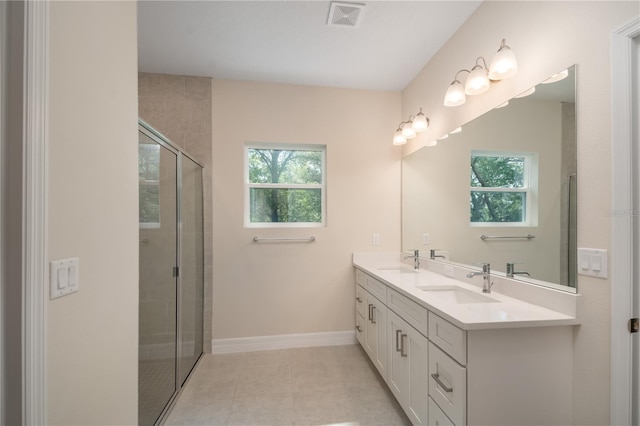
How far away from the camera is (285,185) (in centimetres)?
291

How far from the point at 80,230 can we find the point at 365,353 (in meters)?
2.47

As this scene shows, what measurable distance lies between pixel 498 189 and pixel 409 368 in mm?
1216

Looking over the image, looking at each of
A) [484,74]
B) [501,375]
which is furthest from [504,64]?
[501,375]

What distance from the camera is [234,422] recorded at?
1.77 metres

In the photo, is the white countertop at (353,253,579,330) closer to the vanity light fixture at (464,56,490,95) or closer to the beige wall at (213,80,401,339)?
the beige wall at (213,80,401,339)

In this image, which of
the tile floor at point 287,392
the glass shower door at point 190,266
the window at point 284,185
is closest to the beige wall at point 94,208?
the tile floor at point 287,392

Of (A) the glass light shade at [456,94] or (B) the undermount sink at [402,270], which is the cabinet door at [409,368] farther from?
(A) the glass light shade at [456,94]

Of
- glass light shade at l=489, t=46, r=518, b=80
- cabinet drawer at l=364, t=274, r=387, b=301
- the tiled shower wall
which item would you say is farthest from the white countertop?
the tiled shower wall

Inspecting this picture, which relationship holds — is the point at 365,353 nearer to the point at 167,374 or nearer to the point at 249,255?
the point at 249,255

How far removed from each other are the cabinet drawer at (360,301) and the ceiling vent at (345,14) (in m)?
2.15

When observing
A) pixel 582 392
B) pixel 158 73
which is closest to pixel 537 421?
pixel 582 392

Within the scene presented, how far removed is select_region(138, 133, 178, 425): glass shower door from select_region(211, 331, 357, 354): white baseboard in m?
0.73

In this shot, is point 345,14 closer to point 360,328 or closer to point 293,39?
point 293,39

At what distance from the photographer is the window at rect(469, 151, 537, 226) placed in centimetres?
154
